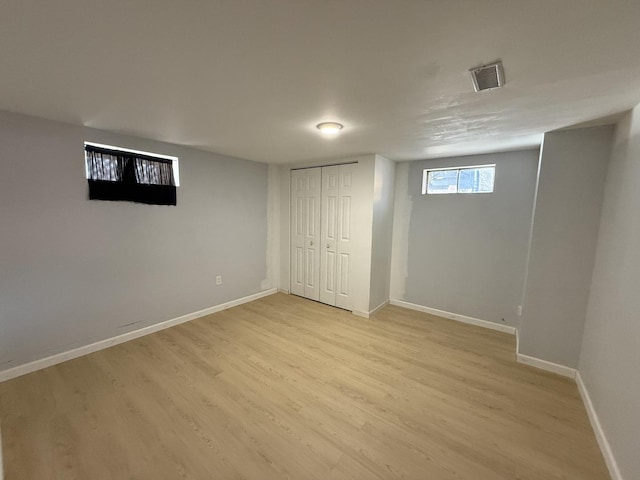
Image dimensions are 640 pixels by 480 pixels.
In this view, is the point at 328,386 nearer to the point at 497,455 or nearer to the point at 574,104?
the point at 497,455

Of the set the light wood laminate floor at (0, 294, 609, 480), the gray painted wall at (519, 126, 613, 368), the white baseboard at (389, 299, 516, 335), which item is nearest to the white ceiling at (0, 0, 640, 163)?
the gray painted wall at (519, 126, 613, 368)

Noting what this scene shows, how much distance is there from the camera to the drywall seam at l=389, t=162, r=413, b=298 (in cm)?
390

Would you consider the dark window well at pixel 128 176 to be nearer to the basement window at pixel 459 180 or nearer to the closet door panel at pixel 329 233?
the closet door panel at pixel 329 233

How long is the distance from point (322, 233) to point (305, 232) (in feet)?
1.20

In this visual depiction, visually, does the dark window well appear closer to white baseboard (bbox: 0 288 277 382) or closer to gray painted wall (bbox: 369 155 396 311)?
white baseboard (bbox: 0 288 277 382)

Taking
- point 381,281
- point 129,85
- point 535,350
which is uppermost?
point 129,85

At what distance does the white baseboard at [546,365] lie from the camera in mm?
2385

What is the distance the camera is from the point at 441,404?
2020 mm

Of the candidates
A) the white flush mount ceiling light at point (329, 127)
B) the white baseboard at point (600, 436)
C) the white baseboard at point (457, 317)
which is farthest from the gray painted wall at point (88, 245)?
the white baseboard at point (600, 436)

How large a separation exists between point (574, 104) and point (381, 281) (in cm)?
278

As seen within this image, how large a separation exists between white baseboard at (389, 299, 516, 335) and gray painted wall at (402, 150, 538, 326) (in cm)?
6

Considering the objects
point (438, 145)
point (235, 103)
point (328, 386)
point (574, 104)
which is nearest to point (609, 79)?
point (574, 104)

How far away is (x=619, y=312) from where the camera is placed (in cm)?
166

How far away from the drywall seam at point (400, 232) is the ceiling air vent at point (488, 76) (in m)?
2.43
